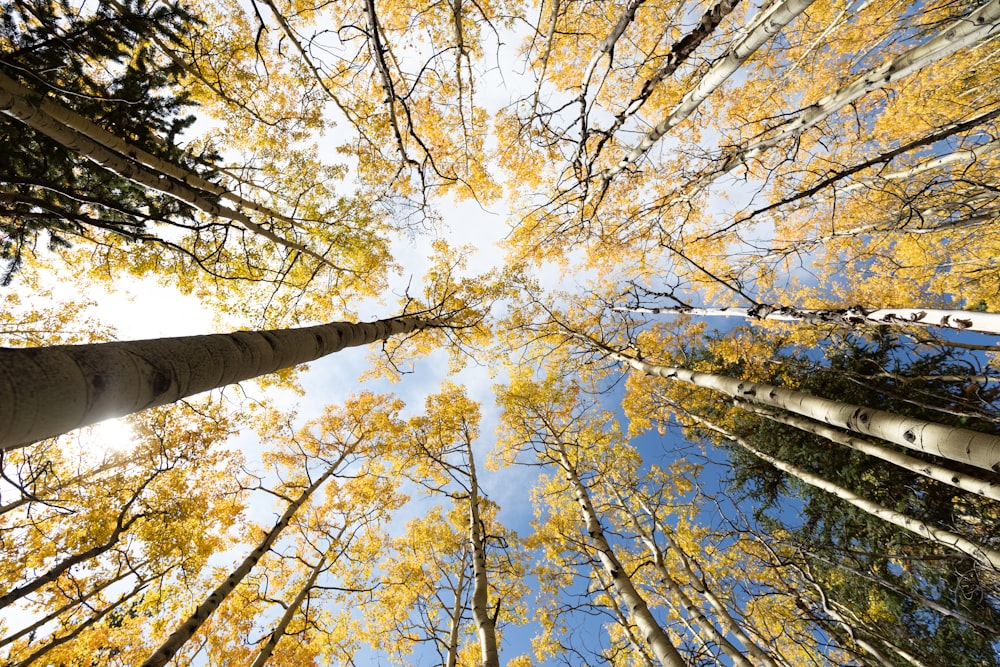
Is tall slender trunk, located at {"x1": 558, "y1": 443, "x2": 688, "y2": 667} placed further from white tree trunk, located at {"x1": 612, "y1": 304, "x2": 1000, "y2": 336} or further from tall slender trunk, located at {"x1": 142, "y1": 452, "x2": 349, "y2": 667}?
tall slender trunk, located at {"x1": 142, "y1": 452, "x2": 349, "y2": 667}

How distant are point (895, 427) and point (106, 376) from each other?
14.6 ft

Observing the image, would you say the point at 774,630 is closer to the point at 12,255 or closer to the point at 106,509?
the point at 106,509

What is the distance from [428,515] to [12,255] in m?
9.24

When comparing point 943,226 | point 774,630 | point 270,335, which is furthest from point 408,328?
point 774,630

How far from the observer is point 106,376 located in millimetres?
1259

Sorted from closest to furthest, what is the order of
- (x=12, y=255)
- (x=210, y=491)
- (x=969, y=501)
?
(x=12, y=255) < (x=969, y=501) < (x=210, y=491)

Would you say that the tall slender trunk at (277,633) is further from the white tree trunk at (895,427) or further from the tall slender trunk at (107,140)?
the white tree trunk at (895,427)

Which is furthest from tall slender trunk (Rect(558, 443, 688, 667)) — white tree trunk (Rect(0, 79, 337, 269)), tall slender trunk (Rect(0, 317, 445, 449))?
white tree trunk (Rect(0, 79, 337, 269))

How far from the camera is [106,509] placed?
24.4 ft

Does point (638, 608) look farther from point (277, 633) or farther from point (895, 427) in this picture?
point (277, 633)

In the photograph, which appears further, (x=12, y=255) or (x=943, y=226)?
(x=12, y=255)

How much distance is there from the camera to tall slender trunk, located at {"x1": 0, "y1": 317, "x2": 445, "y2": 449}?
1053 mm

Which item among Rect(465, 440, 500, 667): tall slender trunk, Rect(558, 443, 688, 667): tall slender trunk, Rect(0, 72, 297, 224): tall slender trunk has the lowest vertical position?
Rect(558, 443, 688, 667): tall slender trunk

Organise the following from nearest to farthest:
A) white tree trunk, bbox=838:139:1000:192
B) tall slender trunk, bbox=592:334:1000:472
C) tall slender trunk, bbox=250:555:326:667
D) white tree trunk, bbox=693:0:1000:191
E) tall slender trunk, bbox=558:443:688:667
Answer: tall slender trunk, bbox=592:334:1000:472 < white tree trunk, bbox=693:0:1000:191 < tall slender trunk, bbox=558:443:688:667 < white tree trunk, bbox=838:139:1000:192 < tall slender trunk, bbox=250:555:326:667
